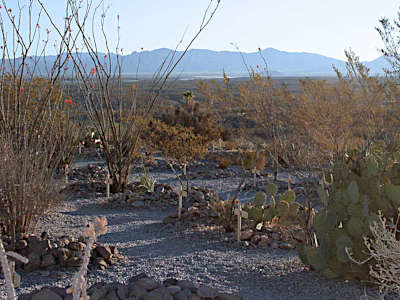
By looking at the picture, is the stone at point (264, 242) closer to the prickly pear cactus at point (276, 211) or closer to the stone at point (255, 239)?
the stone at point (255, 239)

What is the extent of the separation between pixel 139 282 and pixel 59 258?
4.07ft

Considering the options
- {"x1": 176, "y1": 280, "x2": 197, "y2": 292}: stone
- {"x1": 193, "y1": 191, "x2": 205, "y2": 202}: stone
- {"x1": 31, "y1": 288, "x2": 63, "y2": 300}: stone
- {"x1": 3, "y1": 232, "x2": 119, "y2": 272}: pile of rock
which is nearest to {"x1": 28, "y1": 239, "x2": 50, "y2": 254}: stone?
{"x1": 3, "y1": 232, "x2": 119, "y2": 272}: pile of rock

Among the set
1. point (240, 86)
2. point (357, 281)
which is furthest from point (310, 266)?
point (240, 86)

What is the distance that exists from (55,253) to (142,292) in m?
1.37

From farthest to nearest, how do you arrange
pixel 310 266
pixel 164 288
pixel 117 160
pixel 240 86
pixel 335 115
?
1. pixel 240 86
2. pixel 117 160
3. pixel 335 115
4. pixel 310 266
5. pixel 164 288

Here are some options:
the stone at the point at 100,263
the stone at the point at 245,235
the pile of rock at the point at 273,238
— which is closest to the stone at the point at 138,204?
the pile of rock at the point at 273,238

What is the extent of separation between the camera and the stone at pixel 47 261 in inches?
165

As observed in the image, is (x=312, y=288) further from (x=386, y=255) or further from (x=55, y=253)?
(x=55, y=253)

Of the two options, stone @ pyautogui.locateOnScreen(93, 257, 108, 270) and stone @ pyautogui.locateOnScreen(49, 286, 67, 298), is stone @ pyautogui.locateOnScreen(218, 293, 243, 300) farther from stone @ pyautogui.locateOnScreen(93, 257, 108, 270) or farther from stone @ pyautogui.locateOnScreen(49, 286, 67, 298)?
stone @ pyautogui.locateOnScreen(93, 257, 108, 270)

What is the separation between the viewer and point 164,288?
10.6 ft

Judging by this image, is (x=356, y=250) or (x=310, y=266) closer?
(x=356, y=250)

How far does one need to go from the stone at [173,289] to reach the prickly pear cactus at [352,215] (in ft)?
3.92

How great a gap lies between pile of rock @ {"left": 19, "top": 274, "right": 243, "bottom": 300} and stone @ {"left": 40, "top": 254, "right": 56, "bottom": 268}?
970 millimetres

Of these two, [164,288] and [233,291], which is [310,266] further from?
[164,288]
